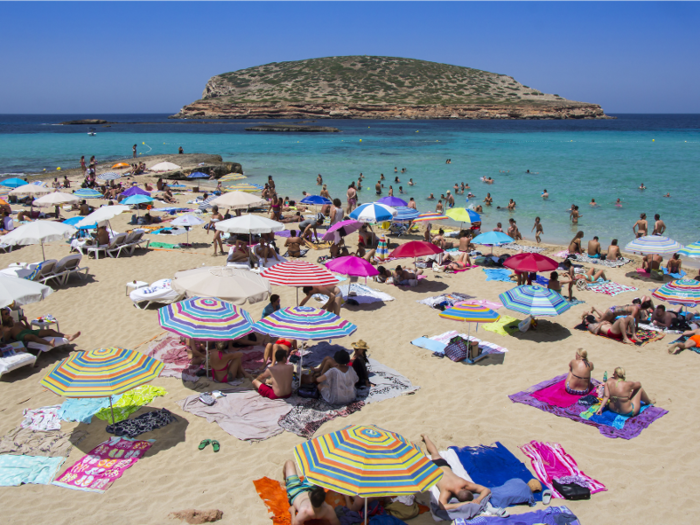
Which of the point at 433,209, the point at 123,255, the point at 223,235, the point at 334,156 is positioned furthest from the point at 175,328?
the point at 334,156

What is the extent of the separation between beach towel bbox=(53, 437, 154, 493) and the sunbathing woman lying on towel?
799cm

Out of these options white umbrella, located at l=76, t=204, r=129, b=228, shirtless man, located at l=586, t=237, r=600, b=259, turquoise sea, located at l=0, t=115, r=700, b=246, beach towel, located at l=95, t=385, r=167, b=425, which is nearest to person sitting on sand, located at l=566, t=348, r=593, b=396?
beach towel, located at l=95, t=385, r=167, b=425

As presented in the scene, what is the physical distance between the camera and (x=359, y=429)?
4430mm

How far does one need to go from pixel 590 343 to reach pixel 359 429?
6.26 meters

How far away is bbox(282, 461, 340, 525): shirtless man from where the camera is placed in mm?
4231

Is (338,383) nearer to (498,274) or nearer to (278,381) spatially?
(278,381)

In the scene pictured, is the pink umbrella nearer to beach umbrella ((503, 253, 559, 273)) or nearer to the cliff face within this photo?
beach umbrella ((503, 253, 559, 273))

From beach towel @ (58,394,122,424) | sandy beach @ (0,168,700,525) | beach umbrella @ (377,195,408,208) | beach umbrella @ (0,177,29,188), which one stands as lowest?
sandy beach @ (0,168,700,525)

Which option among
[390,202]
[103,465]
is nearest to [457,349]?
[103,465]

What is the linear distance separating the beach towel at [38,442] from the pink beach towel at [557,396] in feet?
19.9

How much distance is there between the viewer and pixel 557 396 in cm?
693

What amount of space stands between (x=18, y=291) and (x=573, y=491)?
7911mm

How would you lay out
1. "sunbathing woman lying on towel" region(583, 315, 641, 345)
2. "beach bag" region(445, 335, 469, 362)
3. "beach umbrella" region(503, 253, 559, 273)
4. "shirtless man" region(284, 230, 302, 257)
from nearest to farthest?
"beach bag" region(445, 335, 469, 362) → "sunbathing woman lying on towel" region(583, 315, 641, 345) → "beach umbrella" region(503, 253, 559, 273) → "shirtless man" region(284, 230, 302, 257)

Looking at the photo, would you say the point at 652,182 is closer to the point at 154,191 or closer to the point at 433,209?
the point at 433,209
